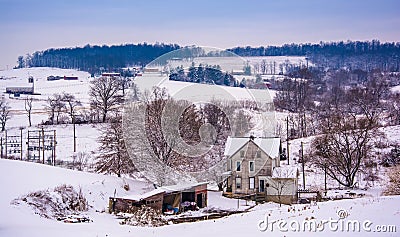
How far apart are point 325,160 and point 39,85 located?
54489 mm

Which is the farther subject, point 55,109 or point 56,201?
point 55,109

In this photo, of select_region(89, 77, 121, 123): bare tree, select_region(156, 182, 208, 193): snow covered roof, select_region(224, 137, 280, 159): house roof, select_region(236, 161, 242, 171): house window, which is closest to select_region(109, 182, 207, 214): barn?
select_region(156, 182, 208, 193): snow covered roof

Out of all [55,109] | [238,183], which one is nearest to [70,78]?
[55,109]

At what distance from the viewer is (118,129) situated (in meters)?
25.8

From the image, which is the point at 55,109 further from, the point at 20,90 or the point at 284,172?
the point at 284,172

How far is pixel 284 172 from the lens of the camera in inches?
982

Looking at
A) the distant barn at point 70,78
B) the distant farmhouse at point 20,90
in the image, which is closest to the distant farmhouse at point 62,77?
the distant barn at point 70,78

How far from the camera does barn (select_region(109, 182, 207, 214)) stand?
1964cm

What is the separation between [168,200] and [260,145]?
606 cm

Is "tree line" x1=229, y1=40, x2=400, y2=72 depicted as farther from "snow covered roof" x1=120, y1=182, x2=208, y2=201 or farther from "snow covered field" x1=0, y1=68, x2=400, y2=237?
"snow covered roof" x1=120, y1=182, x2=208, y2=201

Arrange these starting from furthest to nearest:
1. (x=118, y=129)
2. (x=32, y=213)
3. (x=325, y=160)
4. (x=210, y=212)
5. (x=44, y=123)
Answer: (x=44, y=123)
(x=325, y=160)
(x=118, y=129)
(x=210, y=212)
(x=32, y=213)

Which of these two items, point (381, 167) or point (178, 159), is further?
point (381, 167)

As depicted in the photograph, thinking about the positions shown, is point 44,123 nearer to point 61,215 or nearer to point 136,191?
point 136,191

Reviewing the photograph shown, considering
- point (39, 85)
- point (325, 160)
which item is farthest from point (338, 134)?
point (39, 85)
